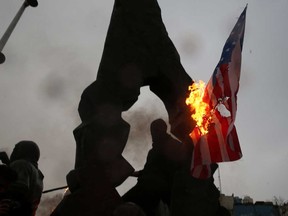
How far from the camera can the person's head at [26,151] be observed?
5.66 metres

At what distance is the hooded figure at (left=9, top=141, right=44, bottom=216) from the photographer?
14.7 ft

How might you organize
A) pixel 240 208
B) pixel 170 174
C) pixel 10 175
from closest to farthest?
pixel 10 175 < pixel 170 174 < pixel 240 208

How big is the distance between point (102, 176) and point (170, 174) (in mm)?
2768

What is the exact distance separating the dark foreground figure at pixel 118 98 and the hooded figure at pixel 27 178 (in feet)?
1.43

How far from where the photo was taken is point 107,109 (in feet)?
16.6

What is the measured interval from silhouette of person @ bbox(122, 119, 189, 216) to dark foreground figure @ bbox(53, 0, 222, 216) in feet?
1.37

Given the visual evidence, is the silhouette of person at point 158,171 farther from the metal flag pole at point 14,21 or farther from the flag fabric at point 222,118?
the metal flag pole at point 14,21

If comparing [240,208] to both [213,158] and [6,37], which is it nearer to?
[6,37]

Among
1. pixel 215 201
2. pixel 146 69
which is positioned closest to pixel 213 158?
pixel 215 201

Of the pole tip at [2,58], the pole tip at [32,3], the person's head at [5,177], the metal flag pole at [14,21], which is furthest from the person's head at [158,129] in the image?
the pole tip at [32,3]

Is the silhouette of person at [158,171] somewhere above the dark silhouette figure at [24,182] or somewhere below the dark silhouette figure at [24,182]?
below

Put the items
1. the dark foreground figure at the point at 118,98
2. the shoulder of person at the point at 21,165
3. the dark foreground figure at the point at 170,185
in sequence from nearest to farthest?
the dark foreground figure at the point at 118,98, the shoulder of person at the point at 21,165, the dark foreground figure at the point at 170,185

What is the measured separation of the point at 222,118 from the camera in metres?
6.40

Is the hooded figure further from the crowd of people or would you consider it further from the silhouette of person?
the silhouette of person
